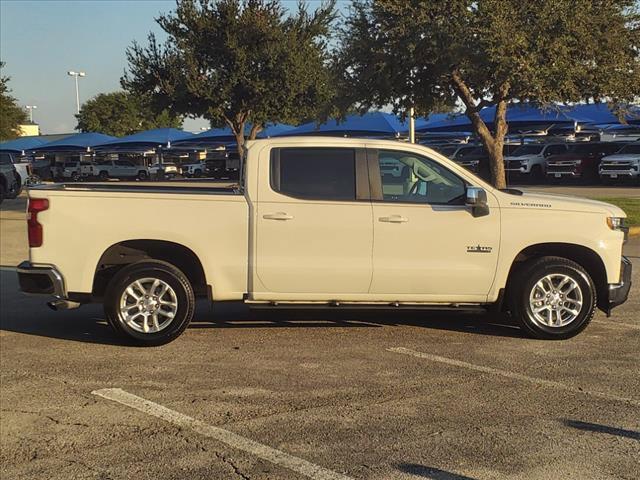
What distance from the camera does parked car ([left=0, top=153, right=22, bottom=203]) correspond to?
84.2ft

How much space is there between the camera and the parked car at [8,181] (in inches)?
1011

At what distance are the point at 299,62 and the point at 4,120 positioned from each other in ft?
103

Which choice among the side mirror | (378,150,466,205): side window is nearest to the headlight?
the side mirror

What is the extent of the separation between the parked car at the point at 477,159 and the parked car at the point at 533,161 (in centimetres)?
90

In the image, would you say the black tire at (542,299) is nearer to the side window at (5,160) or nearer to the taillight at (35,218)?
the taillight at (35,218)

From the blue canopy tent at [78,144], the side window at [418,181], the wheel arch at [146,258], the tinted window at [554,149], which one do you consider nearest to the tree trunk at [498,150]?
the side window at [418,181]

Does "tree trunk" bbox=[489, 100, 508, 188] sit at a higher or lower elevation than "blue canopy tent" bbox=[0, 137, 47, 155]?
lower

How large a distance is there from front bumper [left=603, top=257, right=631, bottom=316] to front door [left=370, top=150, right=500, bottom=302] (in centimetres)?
A: 116

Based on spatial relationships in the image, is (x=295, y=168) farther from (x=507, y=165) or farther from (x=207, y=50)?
(x=507, y=165)

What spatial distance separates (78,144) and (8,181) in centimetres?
2623

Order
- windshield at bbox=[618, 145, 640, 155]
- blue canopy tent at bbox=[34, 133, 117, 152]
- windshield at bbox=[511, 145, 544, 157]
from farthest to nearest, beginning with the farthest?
1. blue canopy tent at bbox=[34, 133, 117, 152]
2. windshield at bbox=[511, 145, 544, 157]
3. windshield at bbox=[618, 145, 640, 155]

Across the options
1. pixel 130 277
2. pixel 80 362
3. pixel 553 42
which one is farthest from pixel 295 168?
pixel 553 42

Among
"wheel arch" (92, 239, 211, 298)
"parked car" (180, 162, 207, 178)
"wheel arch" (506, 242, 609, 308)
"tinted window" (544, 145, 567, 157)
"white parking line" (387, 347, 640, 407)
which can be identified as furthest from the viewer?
"parked car" (180, 162, 207, 178)

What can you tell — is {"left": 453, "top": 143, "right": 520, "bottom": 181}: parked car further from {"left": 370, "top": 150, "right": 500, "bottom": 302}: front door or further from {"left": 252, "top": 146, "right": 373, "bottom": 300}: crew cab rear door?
{"left": 252, "top": 146, "right": 373, "bottom": 300}: crew cab rear door
